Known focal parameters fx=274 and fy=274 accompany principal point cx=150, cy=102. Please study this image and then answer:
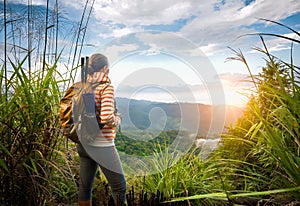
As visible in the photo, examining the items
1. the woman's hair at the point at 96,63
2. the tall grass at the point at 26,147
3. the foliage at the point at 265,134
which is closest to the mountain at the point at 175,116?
the foliage at the point at 265,134

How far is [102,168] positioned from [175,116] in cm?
152

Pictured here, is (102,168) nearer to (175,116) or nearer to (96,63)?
(96,63)

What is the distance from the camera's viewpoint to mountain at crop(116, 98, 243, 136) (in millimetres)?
3055

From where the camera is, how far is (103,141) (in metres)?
2.32

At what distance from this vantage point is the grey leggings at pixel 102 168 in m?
2.33

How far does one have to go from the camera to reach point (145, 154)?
339 centimetres

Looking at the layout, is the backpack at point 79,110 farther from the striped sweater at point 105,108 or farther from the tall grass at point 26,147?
the tall grass at point 26,147

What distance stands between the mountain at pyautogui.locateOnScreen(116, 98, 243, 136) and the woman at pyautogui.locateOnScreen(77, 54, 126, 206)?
51 cm


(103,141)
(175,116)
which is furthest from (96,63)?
(175,116)

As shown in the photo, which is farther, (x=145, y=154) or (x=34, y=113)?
(x=145, y=154)

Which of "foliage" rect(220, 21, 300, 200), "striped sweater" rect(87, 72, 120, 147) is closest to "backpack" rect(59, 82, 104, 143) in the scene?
"striped sweater" rect(87, 72, 120, 147)

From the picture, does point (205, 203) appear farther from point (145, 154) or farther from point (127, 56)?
point (127, 56)

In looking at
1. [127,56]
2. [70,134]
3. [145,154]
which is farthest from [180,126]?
[70,134]

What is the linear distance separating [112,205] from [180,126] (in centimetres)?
156
